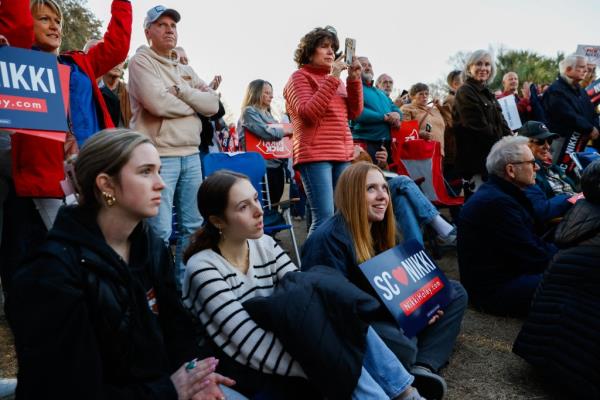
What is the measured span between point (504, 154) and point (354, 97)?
1193 millimetres

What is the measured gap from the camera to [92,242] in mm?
1529

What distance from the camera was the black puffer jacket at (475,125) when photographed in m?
5.28

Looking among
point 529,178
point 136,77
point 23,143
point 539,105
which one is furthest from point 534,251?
point 539,105

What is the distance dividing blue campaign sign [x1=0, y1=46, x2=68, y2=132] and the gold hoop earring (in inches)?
32.0

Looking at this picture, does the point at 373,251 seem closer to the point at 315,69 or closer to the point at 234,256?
the point at 234,256

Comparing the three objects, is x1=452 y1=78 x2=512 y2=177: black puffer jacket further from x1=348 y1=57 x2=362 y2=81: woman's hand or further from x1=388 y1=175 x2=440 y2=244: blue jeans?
x1=348 y1=57 x2=362 y2=81: woman's hand

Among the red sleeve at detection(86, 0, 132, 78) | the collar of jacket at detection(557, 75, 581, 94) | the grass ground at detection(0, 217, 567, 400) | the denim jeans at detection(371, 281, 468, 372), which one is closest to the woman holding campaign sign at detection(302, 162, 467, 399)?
the denim jeans at detection(371, 281, 468, 372)

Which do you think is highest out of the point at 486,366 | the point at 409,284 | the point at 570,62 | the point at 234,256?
the point at 570,62

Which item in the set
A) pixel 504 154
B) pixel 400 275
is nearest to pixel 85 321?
pixel 400 275

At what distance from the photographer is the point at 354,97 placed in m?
4.11

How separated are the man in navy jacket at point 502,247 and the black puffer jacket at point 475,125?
150 centimetres

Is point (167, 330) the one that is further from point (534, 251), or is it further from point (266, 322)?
point (534, 251)

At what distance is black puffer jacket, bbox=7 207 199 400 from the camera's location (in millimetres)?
1380

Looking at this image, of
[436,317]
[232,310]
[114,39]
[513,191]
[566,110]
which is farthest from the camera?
[566,110]
